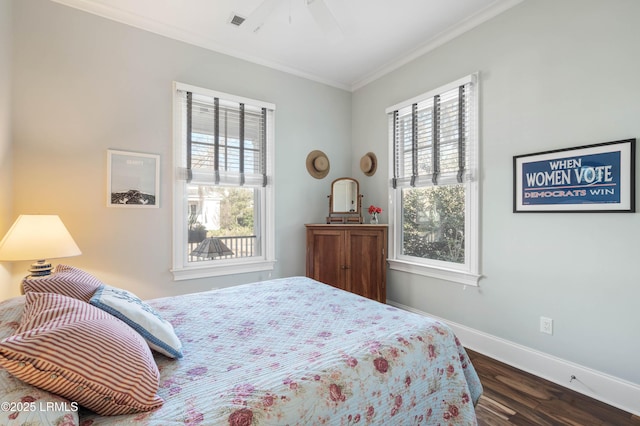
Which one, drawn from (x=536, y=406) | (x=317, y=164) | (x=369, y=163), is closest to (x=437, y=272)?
(x=536, y=406)

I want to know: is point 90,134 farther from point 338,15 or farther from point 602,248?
point 602,248

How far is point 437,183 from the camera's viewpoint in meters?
3.10

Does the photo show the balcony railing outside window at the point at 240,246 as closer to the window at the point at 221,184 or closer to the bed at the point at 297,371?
the window at the point at 221,184

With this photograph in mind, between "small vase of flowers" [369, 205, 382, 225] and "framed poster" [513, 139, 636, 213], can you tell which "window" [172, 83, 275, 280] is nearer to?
"small vase of flowers" [369, 205, 382, 225]

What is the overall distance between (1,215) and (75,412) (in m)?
2.16

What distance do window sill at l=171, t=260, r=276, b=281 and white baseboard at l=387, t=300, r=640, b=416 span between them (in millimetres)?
2134

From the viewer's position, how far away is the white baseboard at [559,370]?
6.40ft

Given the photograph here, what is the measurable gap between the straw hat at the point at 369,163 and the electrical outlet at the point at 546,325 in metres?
2.28

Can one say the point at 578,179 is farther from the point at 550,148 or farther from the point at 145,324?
the point at 145,324

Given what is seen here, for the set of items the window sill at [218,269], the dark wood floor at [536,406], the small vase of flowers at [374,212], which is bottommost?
the dark wood floor at [536,406]

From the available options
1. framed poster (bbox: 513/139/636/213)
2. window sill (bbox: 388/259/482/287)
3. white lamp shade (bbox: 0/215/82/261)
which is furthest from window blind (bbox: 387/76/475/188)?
white lamp shade (bbox: 0/215/82/261)

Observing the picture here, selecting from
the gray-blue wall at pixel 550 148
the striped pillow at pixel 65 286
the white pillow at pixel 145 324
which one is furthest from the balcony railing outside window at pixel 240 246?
the gray-blue wall at pixel 550 148

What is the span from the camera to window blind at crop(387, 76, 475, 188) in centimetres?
286

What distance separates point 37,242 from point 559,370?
148 inches
